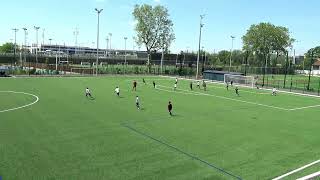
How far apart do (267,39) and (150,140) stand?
114 m

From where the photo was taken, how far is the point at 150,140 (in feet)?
72.9

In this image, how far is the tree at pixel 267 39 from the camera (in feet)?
415

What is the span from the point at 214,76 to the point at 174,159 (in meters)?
57.8

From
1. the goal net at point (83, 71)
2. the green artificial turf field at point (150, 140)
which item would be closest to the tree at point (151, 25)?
the goal net at point (83, 71)

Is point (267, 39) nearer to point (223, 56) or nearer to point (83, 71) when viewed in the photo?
point (223, 56)

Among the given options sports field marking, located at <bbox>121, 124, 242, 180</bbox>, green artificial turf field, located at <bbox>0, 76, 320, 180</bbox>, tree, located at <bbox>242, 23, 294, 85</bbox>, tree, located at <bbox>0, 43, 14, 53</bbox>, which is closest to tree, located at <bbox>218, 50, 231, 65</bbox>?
tree, located at <bbox>242, 23, 294, 85</bbox>

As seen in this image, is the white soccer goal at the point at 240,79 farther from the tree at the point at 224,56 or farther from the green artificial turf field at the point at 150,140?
the tree at the point at 224,56

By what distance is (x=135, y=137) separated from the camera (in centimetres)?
2286

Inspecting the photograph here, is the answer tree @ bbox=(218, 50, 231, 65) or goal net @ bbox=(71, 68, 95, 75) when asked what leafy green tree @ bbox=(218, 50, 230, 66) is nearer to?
tree @ bbox=(218, 50, 231, 65)

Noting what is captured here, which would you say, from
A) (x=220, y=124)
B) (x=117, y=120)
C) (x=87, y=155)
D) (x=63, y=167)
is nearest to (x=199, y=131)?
(x=220, y=124)

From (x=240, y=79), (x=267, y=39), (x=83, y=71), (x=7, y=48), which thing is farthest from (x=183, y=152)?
(x=7, y=48)

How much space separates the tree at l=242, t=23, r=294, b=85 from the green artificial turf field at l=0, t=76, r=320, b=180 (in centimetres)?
9390

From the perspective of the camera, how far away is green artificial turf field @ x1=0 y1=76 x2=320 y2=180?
55.1 feet

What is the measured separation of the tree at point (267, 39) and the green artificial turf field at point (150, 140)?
93.9 metres
